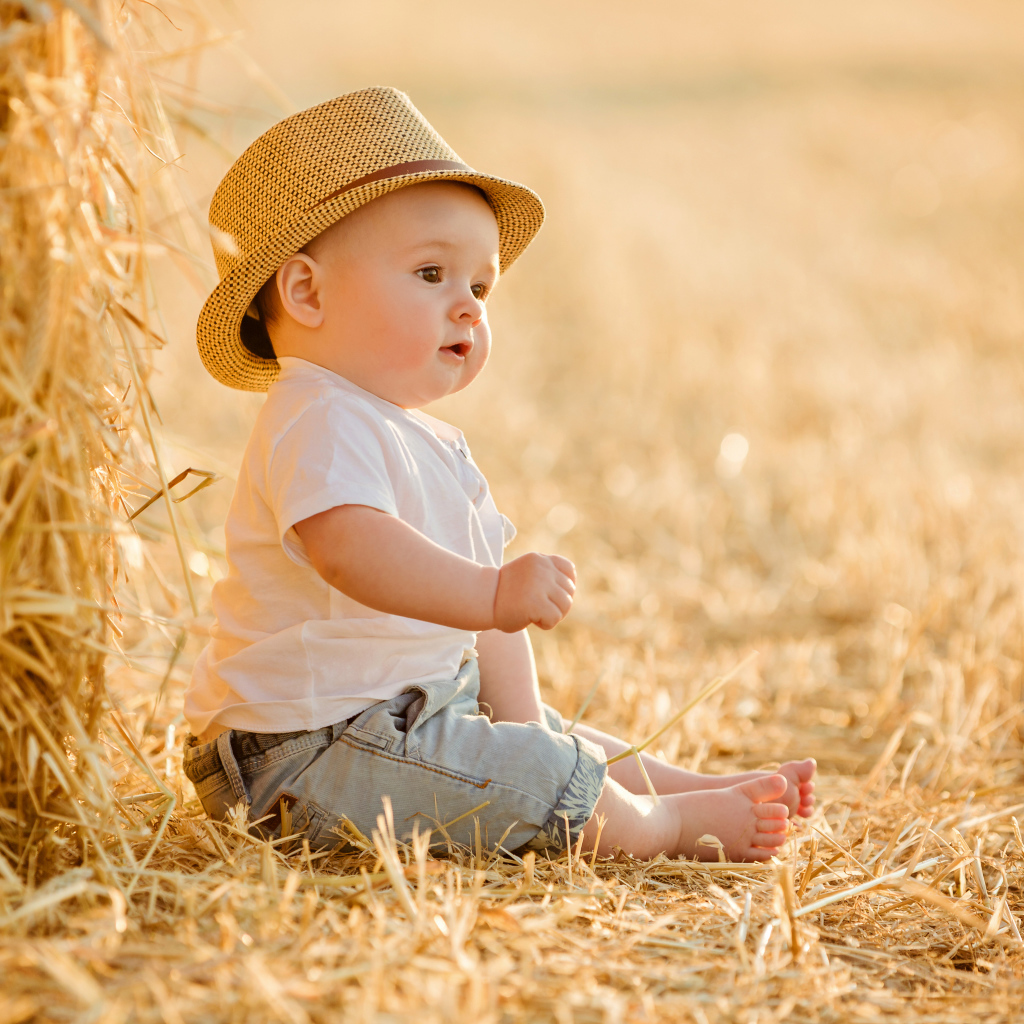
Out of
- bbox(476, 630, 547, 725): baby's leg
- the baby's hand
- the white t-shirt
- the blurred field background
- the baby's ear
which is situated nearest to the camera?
the baby's hand

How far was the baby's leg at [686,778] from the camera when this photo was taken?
6.88ft

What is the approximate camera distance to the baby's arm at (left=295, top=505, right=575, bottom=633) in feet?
5.24

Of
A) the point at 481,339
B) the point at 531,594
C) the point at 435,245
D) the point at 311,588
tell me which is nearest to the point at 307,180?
the point at 435,245

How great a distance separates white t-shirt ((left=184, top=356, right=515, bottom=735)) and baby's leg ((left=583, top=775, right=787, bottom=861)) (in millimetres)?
422

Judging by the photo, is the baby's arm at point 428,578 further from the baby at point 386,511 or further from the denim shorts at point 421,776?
the denim shorts at point 421,776

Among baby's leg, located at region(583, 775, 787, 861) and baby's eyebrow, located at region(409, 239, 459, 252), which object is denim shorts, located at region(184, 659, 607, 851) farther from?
baby's eyebrow, located at region(409, 239, 459, 252)

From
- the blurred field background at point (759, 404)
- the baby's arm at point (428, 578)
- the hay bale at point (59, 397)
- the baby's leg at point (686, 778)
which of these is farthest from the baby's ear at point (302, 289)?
the baby's leg at point (686, 778)

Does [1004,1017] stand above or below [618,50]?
below

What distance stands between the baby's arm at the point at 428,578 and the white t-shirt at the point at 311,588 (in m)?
0.07

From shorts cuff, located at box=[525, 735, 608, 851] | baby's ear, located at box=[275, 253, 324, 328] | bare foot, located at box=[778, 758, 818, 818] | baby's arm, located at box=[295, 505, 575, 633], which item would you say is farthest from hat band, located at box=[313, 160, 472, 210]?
bare foot, located at box=[778, 758, 818, 818]

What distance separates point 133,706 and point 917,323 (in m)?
6.27

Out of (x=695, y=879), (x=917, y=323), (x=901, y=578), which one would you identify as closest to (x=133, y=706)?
(x=695, y=879)

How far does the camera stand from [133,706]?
248 cm

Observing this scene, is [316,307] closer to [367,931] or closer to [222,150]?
[222,150]
